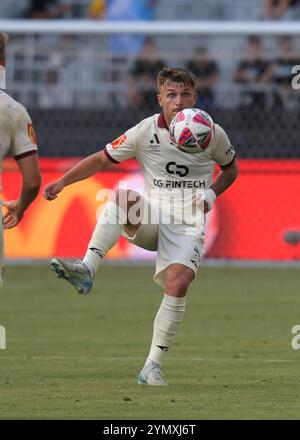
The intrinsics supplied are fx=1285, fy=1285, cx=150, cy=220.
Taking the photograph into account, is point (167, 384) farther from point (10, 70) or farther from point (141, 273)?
point (10, 70)

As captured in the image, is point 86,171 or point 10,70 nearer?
point 86,171

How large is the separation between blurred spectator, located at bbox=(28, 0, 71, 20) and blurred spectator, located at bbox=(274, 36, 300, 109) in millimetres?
5909

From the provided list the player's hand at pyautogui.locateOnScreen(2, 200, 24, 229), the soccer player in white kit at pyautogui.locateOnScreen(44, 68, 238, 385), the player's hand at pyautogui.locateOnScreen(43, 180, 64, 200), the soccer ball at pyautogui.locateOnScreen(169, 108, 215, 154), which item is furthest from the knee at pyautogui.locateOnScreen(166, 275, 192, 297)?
the player's hand at pyautogui.locateOnScreen(2, 200, 24, 229)

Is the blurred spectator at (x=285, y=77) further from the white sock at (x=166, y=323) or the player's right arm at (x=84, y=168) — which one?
the white sock at (x=166, y=323)

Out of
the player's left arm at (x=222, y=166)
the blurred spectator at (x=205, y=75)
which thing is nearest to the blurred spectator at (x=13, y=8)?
the blurred spectator at (x=205, y=75)

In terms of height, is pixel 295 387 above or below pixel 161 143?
below

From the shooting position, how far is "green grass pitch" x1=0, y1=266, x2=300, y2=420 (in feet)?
26.1

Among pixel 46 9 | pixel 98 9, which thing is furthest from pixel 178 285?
pixel 46 9

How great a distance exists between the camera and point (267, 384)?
908 centimetres

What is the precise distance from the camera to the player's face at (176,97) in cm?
913

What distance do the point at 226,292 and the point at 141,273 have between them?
2.77 meters

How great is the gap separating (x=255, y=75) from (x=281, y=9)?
4.17m

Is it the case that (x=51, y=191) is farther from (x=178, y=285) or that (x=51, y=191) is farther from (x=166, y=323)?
(x=166, y=323)
